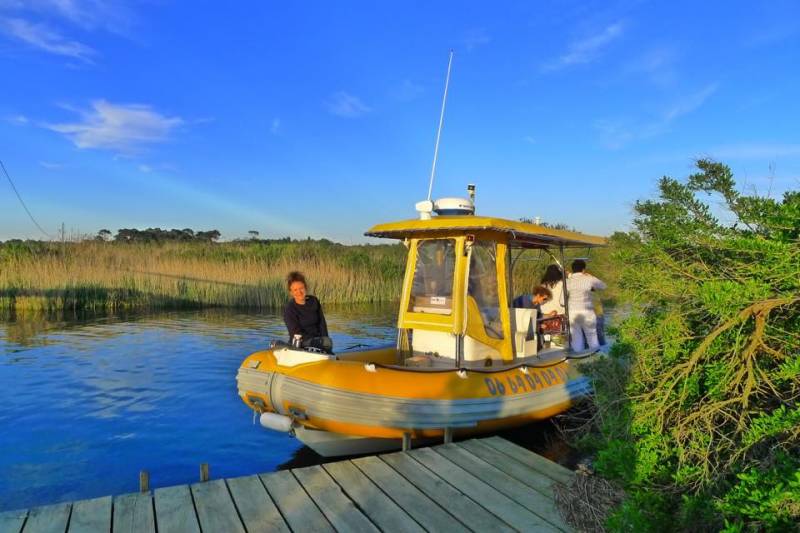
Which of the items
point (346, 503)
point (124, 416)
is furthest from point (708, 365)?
point (124, 416)

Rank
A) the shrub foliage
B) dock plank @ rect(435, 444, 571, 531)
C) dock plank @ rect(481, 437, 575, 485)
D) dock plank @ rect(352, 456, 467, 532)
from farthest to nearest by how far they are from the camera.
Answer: dock plank @ rect(481, 437, 575, 485) → dock plank @ rect(435, 444, 571, 531) → dock plank @ rect(352, 456, 467, 532) → the shrub foliage

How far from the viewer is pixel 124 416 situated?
7.54 metres

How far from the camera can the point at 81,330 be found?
46.3ft

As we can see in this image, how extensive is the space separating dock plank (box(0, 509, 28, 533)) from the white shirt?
6.85 meters

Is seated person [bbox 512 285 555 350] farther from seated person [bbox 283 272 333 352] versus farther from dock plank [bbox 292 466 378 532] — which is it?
dock plank [bbox 292 466 378 532]

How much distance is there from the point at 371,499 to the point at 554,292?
5330mm

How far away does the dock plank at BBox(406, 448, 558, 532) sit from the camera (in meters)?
3.41

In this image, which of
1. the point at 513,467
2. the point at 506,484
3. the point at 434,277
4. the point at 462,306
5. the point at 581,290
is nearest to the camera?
the point at 506,484

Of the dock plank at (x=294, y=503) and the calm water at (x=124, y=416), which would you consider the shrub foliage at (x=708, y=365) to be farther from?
the calm water at (x=124, y=416)

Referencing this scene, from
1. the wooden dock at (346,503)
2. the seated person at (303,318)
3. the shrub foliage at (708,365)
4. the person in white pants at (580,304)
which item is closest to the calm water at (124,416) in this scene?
the seated person at (303,318)

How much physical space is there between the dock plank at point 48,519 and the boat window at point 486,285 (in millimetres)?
4202

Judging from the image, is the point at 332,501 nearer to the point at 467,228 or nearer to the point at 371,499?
the point at 371,499

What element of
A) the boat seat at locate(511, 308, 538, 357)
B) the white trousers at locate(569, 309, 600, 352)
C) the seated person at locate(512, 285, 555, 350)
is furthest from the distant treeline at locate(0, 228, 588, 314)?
the boat seat at locate(511, 308, 538, 357)

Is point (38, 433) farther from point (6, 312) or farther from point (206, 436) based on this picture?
point (6, 312)
